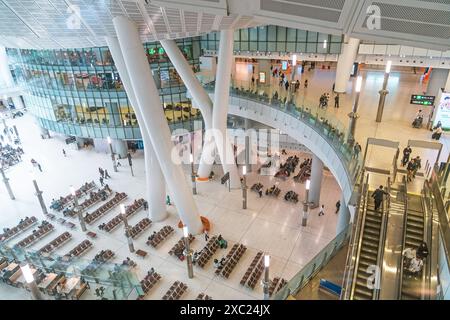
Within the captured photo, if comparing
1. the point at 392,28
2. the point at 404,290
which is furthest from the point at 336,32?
the point at 404,290

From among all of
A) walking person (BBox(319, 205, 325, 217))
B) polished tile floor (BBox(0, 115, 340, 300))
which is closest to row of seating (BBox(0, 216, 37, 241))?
polished tile floor (BBox(0, 115, 340, 300))

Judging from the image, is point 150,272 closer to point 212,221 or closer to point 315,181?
point 212,221

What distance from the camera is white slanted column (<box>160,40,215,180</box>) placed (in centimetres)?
2295

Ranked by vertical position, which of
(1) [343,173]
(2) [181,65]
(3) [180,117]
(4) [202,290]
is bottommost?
(4) [202,290]

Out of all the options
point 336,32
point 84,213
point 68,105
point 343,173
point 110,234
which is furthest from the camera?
point 68,105

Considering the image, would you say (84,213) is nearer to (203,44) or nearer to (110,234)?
(110,234)

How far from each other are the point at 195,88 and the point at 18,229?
17308 mm

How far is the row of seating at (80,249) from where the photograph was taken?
20823 millimetres

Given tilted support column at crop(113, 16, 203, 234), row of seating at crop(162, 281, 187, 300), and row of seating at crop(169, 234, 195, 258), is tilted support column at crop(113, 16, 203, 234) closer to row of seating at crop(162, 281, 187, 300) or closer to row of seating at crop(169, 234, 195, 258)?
row of seating at crop(169, 234, 195, 258)

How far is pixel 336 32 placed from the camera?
584 cm

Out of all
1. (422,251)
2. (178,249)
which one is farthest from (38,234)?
(422,251)

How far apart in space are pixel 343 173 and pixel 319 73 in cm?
2241

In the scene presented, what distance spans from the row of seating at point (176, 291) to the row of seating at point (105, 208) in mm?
10197

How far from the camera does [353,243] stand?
989 cm
